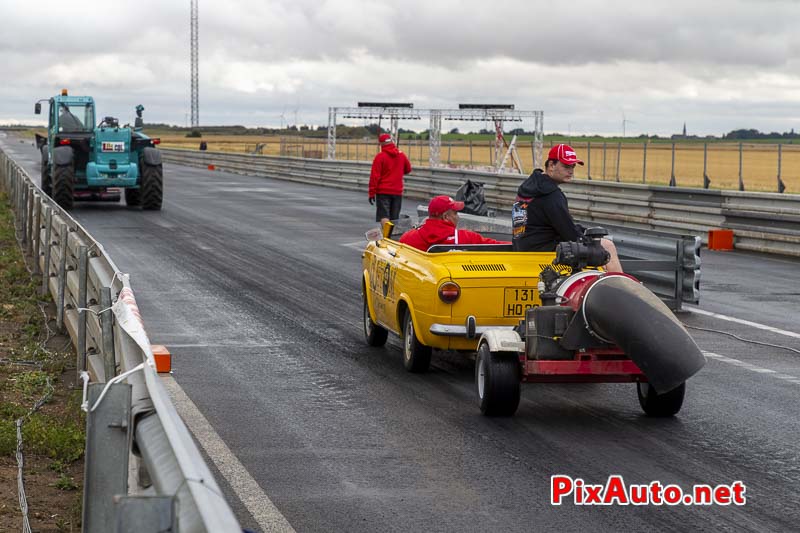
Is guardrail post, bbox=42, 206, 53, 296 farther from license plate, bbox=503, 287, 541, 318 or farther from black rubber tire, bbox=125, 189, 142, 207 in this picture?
black rubber tire, bbox=125, 189, 142, 207

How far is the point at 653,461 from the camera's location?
7.00 metres

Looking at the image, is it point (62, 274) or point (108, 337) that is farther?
point (62, 274)

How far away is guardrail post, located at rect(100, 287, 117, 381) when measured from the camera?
665 centimetres

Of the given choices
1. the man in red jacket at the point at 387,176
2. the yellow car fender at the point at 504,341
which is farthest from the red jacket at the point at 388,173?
the yellow car fender at the point at 504,341

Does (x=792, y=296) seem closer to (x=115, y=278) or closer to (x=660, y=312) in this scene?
(x=660, y=312)

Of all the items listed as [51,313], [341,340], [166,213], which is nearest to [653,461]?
[341,340]

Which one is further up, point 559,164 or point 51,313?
point 559,164

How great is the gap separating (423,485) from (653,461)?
1.43m

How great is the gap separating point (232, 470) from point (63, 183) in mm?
23321

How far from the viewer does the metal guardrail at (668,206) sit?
20609mm

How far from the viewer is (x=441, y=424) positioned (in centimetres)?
795

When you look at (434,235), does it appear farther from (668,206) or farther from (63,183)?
(63,183)

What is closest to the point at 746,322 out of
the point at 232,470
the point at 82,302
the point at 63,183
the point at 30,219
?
the point at 82,302

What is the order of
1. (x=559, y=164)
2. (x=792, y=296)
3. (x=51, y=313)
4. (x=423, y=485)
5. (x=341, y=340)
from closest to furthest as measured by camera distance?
1. (x=423, y=485)
2. (x=559, y=164)
3. (x=341, y=340)
4. (x=51, y=313)
5. (x=792, y=296)
